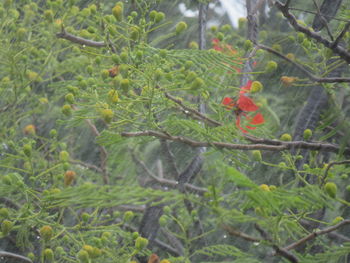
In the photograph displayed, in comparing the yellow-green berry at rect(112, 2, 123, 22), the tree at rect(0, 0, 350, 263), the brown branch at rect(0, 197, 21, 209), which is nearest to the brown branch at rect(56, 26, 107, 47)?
the tree at rect(0, 0, 350, 263)

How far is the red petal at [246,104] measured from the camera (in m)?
1.39

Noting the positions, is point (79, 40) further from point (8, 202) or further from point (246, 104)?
point (8, 202)

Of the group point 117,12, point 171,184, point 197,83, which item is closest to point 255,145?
point 197,83

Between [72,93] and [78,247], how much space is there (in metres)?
0.47

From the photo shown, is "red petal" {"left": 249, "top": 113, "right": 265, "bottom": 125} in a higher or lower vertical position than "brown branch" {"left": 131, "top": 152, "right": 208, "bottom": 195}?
higher

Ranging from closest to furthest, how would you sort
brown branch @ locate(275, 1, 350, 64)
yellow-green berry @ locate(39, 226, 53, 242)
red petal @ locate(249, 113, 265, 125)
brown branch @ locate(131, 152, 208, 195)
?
brown branch @ locate(275, 1, 350, 64) → red petal @ locate(249, 113, 265, 125) → yellow-green berry @ locate(39, 226, 53, 242) → brown branch @ locate(131, 152, 208, 195)

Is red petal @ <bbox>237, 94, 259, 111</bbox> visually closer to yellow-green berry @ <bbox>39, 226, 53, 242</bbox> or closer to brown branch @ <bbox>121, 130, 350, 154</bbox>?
brown branch @ <bbox>121, 130, 350, 154</bbox>

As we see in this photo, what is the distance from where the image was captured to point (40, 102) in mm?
2514

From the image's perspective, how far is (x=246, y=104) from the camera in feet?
4.62

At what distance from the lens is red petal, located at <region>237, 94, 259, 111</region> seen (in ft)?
4.57

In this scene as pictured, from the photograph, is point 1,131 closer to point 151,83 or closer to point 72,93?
point 72,93

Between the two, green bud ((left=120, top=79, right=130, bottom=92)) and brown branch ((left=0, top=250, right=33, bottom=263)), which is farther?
brown branch ((left=0, top=250, right=33, bottom=263))

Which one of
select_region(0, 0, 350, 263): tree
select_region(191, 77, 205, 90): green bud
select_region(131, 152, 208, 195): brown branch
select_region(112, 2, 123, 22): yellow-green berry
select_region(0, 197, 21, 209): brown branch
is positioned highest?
select_region(112, 2, 123, 22): yellow-green berry

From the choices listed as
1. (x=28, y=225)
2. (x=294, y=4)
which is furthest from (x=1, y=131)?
(x=294, y=4)
